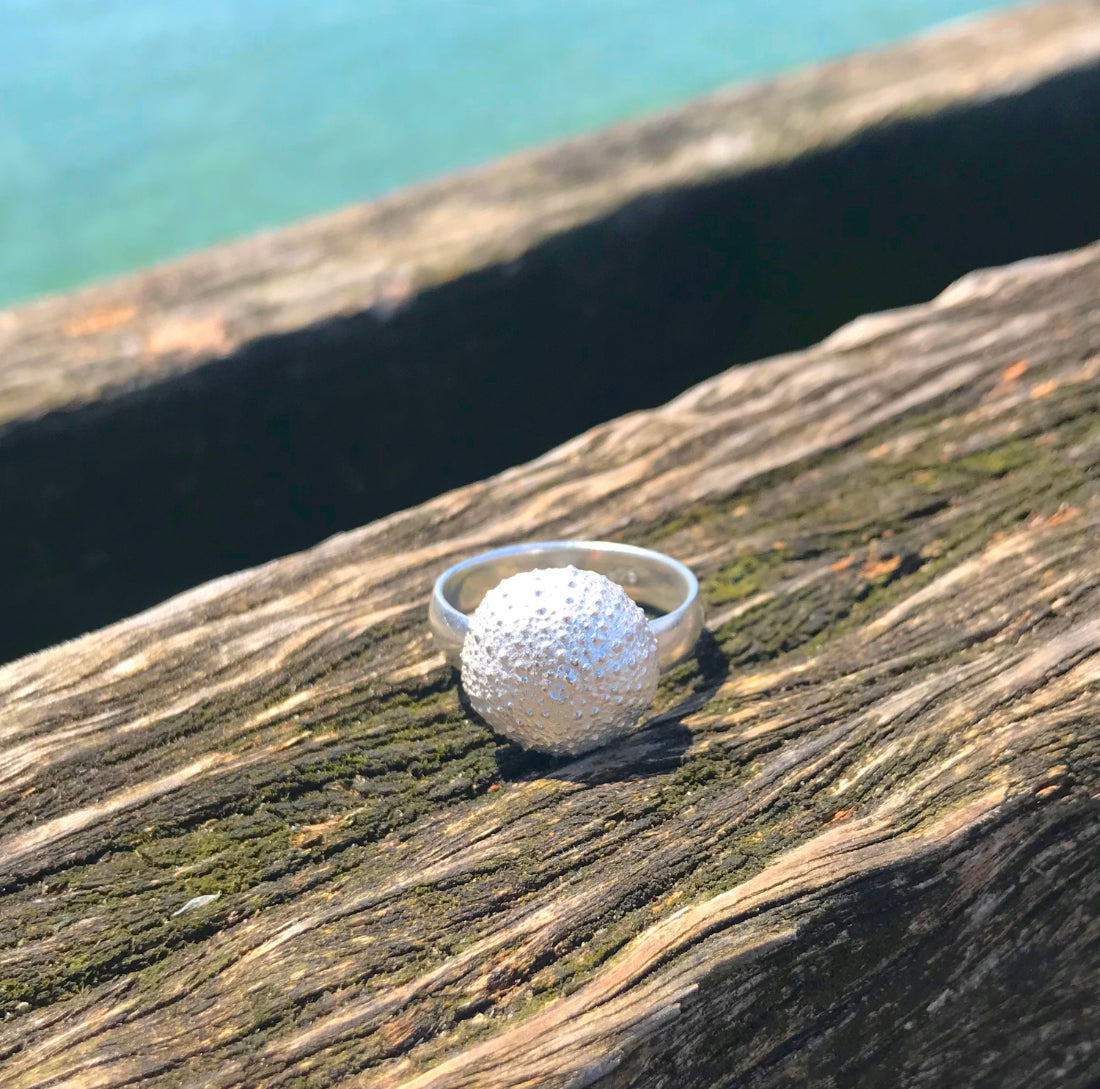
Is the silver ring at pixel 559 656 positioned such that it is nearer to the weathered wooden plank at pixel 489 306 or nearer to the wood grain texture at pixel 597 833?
the wood grain texture at pixel 597 833

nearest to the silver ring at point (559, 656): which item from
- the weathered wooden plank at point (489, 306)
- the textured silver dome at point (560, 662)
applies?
the textured silver dome at point (560, 662)

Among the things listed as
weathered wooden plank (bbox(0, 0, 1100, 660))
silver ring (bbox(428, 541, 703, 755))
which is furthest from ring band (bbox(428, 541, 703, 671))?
weathered wooden plank (bbox(0, 0, 1100, 660))

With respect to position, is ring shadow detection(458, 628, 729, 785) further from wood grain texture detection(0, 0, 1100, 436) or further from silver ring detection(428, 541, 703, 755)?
wood grain texture detection(0, 0, 1100, 436)

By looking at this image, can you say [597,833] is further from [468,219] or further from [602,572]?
[468,219]

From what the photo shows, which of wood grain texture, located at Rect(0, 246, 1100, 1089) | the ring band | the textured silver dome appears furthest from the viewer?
the ring band

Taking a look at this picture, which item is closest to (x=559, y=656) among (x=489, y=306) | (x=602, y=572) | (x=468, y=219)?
(x=602, y=572)

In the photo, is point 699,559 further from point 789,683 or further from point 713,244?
point 713,244

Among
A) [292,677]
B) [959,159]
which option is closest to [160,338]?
[292,677]
